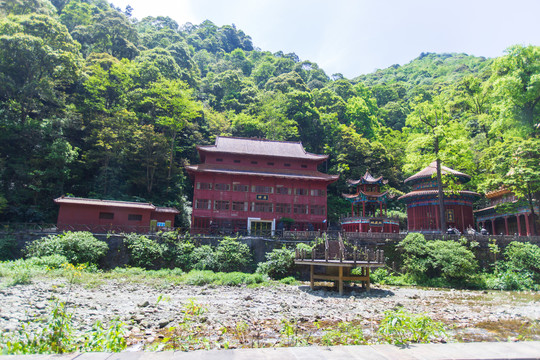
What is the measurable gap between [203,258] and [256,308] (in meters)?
11.6

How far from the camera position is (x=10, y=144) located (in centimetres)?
3200

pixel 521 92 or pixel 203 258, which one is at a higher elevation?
pixel 521 92

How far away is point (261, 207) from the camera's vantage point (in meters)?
35.1

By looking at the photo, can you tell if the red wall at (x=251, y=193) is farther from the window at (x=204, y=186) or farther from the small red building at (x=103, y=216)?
the small red building at (x=103, y=216)

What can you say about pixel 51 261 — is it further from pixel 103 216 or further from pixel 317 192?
pixel 317 192

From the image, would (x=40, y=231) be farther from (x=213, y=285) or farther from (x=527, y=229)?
(x=527, y=229)

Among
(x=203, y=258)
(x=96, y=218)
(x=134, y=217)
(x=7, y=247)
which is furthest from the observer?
(x=134, y=217)

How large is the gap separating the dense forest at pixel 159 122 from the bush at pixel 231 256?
1304 centimetres

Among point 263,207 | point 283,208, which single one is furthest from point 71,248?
point 283,208

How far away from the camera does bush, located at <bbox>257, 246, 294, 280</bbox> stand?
23797 mm

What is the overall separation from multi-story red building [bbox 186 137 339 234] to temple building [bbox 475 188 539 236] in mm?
16619

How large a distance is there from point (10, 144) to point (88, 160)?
6900 mm

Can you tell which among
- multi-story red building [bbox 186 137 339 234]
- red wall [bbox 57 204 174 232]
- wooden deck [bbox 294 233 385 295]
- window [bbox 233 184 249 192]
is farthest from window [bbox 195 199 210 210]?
wooden deck [bbox 294 233 385 295]

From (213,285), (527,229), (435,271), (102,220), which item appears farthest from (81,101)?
(527,229)
